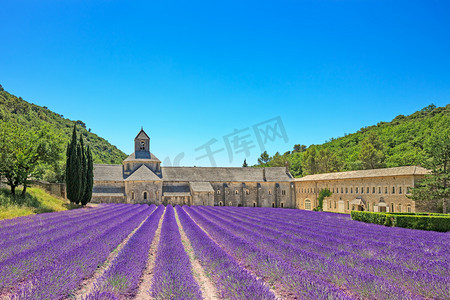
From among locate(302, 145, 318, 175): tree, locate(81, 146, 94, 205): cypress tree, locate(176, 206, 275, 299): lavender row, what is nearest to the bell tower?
locate(81, 146, 94, 205): cypress tree

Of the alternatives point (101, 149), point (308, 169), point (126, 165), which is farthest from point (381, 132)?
point (101, 149)

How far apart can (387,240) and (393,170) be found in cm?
2372

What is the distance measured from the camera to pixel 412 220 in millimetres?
20859

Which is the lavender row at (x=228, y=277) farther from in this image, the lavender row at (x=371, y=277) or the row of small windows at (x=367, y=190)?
the row of small windows at (x=367, y=190)

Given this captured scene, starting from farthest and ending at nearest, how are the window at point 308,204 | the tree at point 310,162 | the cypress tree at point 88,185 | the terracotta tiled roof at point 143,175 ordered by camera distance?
the tree at point 310,162 → the window at point 308,204 → the terracotta tiled roof at point 143,175 → the cypress tree at point 88,185

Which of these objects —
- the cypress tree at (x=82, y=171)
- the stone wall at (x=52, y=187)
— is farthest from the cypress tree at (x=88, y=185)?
the stone wall at (x=52, y=187)

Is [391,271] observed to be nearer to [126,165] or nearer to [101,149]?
[126,165]

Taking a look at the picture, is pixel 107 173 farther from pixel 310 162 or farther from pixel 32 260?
pixel 32 260

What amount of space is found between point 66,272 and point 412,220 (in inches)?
820

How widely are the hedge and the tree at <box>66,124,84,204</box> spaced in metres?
25.8

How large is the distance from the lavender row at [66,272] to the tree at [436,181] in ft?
92.7

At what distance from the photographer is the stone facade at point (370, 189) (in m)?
32.1

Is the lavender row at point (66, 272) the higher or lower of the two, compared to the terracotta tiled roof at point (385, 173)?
lower

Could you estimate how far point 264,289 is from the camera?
625 centimetres
